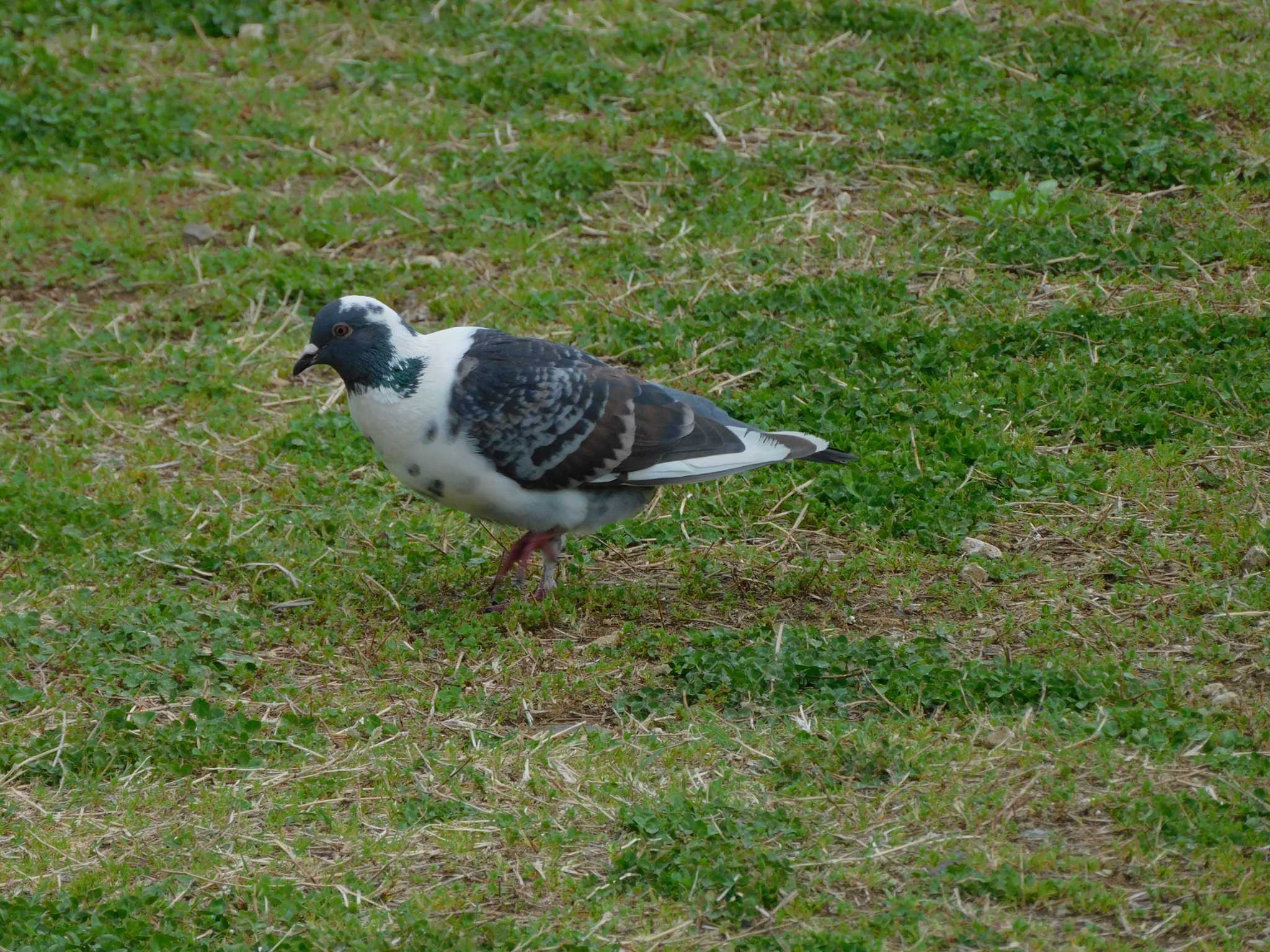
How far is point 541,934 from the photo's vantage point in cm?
403

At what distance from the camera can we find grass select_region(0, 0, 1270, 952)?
4.31m

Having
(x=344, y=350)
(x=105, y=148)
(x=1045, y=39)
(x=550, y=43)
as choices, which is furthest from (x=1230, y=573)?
(x=105, y=148)

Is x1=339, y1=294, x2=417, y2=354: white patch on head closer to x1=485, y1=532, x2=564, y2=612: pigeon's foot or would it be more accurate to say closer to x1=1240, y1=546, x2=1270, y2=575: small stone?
x1=485, y1=532, x2=564, y2=612: pigeon's foot

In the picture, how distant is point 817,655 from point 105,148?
641 centimetres

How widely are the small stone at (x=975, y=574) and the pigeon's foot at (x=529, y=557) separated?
1.59 m

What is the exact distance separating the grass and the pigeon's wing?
0.47m

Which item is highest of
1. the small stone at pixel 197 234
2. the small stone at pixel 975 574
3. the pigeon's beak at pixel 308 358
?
the pigeon's beak at pixel 308 358

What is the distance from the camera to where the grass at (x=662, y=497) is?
4.31 m

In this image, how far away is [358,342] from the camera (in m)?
6.03

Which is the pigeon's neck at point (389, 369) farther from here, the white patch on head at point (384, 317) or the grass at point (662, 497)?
the grass at point (662, 497)

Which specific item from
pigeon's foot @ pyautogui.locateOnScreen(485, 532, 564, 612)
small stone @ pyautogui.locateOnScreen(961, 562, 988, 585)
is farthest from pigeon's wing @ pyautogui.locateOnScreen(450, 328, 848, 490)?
small stone @ pyautogui.locateOnScreen(961, 562, 988, 585)

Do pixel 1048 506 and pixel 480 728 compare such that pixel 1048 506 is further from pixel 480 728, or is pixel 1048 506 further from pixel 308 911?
pixel 308 911

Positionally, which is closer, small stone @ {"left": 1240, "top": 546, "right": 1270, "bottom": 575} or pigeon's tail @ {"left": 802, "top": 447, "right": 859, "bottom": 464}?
small stone @ {"left": 1240, "top": 546, "right": 1270, "bottom": 575}

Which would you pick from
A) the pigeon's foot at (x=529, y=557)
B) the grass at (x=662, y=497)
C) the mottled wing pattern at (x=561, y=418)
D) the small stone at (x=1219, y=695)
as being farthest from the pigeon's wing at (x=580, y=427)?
the small stone at (x=1219, y=695)
